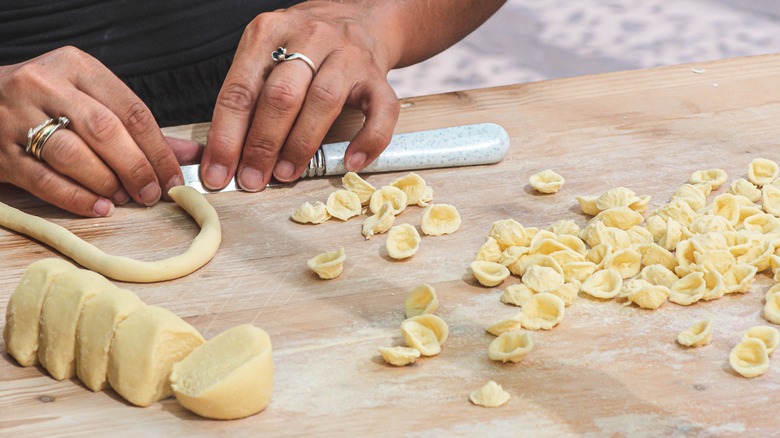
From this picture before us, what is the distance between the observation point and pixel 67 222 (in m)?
1.46

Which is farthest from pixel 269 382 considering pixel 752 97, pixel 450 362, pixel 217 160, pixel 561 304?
pixel 752 97

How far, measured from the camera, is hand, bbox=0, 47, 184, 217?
4.65 ft

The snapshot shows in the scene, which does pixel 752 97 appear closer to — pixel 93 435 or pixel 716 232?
pixel 716 232

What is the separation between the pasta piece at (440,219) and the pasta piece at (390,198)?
61 millimetres

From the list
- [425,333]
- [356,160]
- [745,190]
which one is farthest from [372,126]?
[745,190]

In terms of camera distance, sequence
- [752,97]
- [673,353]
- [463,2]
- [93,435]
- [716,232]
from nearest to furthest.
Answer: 1. [93,435]
2. [673,353]
3. [716,232]
4. [752,97]
5. [463,2]

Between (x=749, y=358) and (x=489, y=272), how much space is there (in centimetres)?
37

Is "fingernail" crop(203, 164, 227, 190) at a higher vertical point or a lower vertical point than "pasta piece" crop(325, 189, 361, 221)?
higher

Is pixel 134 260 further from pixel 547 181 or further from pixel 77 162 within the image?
pixel 547 181

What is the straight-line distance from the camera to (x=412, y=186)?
149 cm

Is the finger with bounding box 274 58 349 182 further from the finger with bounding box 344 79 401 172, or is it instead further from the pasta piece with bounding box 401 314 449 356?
the pasta piece with bounding box 401 314 449 356

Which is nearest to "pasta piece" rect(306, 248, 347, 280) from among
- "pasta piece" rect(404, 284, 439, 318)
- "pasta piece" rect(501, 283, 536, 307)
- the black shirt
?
"pasta piece" rect(404, 284, 439, 318)

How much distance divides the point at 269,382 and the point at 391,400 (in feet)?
0.47

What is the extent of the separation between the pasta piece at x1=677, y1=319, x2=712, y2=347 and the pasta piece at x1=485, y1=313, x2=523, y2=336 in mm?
203
